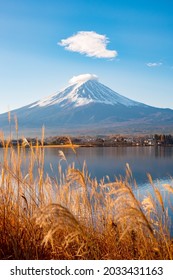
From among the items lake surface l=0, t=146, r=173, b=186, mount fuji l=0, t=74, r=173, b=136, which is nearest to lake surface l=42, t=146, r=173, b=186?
lake surface l=0, t=146, r=173, b=186

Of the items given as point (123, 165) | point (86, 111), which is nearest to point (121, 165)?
point (123, 165)

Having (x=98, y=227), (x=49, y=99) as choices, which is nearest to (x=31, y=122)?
(x=49, y=99)

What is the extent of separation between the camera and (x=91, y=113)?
141625mm

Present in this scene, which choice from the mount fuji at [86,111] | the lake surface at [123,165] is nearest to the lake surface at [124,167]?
the lake surface at [123,165]

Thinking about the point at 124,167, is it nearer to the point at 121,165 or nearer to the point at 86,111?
the point at 121,165

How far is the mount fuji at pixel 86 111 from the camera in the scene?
11975 centimetres

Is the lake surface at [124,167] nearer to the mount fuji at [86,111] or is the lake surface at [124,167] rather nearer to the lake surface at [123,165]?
the lake surface at [123,165]

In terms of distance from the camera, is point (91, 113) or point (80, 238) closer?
point (80, 238)

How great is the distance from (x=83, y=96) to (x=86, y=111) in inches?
345

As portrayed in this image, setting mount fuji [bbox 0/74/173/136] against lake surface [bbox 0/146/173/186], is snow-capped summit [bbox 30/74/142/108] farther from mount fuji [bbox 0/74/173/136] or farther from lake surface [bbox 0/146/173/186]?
lake surface [bbox 0/146/173/186]
